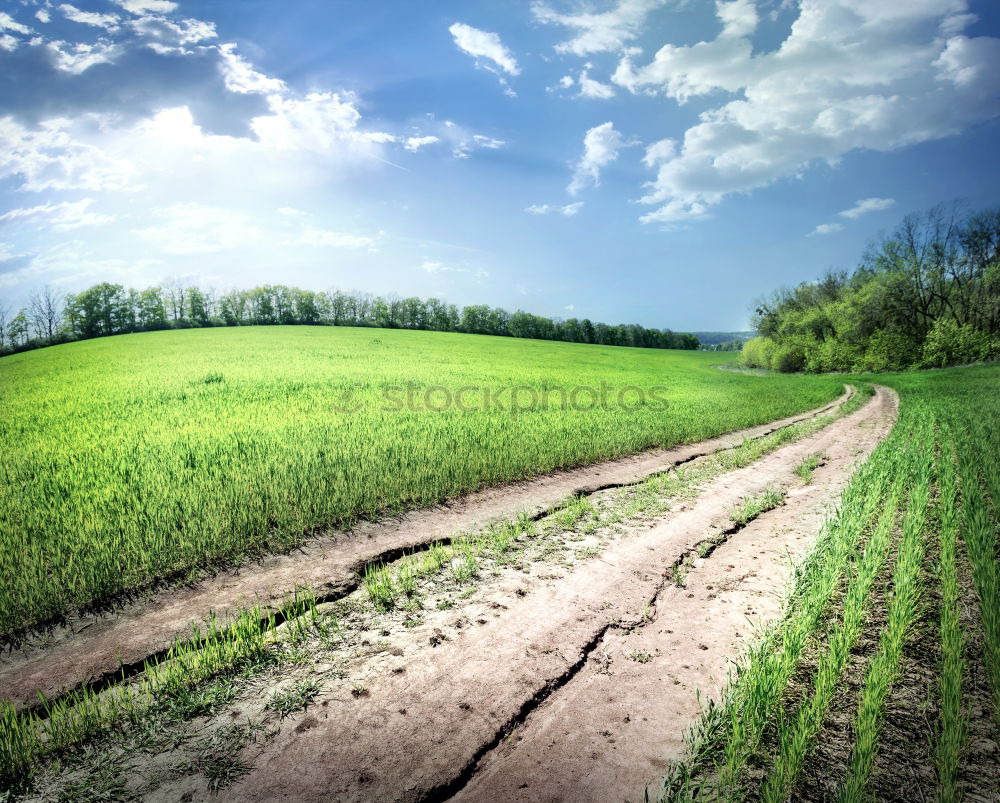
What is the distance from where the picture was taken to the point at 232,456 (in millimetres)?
8594

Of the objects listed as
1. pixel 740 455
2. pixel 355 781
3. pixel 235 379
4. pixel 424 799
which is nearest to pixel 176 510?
pixel 355 781

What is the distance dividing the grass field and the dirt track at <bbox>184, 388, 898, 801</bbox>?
31cm

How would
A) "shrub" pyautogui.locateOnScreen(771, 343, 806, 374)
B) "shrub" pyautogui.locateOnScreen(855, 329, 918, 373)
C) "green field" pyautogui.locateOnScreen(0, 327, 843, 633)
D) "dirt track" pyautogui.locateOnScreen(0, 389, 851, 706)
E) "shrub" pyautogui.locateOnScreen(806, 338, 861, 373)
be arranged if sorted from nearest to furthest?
"dirt track" pyautogui.locateOnScreen(0, 389, 851, 706), "green field" pyautogui.locateOnScreen(0, 327, 843, 633), "shrub" pyautogui.locateOnScreen(855, 329, 918, 373), "shrub" pyautogui.locateOnScreen(806, 338, 861, 373), "shrub" pyautogui.locateOnScreen(771, 343, 806, 374)

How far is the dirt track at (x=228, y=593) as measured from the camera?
366 cm

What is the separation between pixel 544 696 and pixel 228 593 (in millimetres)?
3662

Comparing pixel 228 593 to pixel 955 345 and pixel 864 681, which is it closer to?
pixel 864 681

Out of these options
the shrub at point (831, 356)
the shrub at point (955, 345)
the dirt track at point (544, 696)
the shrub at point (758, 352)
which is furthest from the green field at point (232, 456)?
the shrub at point (758, 352)

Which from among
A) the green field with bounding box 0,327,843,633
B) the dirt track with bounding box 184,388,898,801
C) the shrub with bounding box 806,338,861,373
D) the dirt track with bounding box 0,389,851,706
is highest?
the shrub with bounding box 806,338,861,373

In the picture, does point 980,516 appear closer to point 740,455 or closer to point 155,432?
point 740,455

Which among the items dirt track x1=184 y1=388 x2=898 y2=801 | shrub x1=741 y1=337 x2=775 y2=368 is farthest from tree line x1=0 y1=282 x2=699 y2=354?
dirt track x1=184 y1=388 x2=898 y2=801

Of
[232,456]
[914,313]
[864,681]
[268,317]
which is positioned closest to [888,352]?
[914,313]

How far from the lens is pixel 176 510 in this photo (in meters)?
5.96

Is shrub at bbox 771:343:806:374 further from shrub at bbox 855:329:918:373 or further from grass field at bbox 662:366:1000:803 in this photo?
grass field at bbox 662:366:1000:803

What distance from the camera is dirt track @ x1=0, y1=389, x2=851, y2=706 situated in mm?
3664
